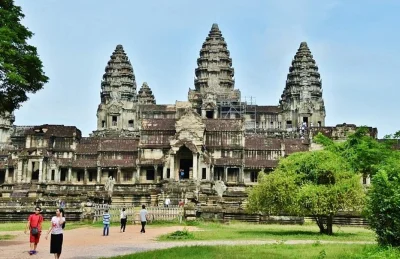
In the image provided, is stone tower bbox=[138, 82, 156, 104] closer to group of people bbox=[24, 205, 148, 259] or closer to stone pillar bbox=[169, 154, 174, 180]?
stone pillar bbox=[169, 154, 174, 180]

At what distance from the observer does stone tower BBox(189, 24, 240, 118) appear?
3673 inches

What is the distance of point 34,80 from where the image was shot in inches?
972

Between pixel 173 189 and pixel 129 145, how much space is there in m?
14.0

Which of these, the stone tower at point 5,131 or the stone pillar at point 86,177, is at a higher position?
the stone tower at point 5,131

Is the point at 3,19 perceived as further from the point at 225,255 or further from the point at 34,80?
the point at 225,255

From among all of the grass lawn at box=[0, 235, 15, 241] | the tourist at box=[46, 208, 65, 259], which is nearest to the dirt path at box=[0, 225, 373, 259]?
the grass lawn at box=[0, 235, 15, 241]

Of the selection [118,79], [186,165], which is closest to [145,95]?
[118,79]

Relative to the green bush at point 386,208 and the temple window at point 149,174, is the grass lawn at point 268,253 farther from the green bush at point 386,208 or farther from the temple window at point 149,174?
the temple window at point 149,174

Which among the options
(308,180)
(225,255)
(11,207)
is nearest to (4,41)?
(225,255)

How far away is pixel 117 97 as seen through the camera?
10244cm

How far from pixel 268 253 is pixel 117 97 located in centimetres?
8541

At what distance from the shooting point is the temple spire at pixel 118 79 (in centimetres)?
10288

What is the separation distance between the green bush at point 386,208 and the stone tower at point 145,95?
9850cm

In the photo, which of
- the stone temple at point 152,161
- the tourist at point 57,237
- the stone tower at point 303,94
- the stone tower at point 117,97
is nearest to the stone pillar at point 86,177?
the stone temple at point 152,161
